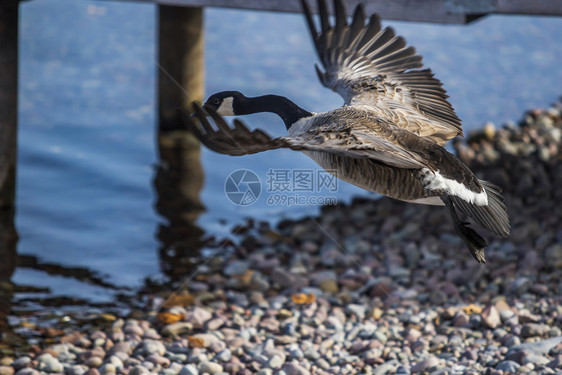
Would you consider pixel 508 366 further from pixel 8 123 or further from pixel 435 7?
pixel 8 123

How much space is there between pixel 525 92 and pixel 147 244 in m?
7.75

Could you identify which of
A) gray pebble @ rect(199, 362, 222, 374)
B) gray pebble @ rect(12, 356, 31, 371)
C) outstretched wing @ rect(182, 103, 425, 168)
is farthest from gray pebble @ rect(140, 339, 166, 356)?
outstretched wing @ rect(182, 103, 425, 168)

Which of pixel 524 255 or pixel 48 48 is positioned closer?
pixel 524 255

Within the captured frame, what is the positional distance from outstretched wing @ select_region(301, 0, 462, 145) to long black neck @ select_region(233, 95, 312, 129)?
646 mm

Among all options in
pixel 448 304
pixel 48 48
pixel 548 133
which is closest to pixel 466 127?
pixel 548 133

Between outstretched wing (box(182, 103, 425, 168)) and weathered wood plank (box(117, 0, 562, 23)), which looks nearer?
outstretched wing (box(182, 103, 425, 168))

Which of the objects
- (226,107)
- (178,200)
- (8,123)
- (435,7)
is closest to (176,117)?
(178,200)

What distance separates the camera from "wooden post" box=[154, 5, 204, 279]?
321 inches

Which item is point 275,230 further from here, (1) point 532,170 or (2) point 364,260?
(1) point 532,170

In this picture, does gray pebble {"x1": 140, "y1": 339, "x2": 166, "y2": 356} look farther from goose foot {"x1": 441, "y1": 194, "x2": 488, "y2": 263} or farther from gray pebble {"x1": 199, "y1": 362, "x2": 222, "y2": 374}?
goose foot {"x1": 441, "y1": 194, "x2": 488, "y2": 263}

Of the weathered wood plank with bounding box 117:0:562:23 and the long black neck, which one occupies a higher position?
the weathered wood plank with bounding box 117:0:562:23

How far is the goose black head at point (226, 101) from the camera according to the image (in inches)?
149

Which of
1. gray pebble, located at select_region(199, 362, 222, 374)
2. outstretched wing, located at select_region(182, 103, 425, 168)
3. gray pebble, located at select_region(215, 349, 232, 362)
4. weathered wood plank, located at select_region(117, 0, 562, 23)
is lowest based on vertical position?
gray pebble, located at select_region(199, 362, 222, 374)

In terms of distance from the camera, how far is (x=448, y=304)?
5688mm
